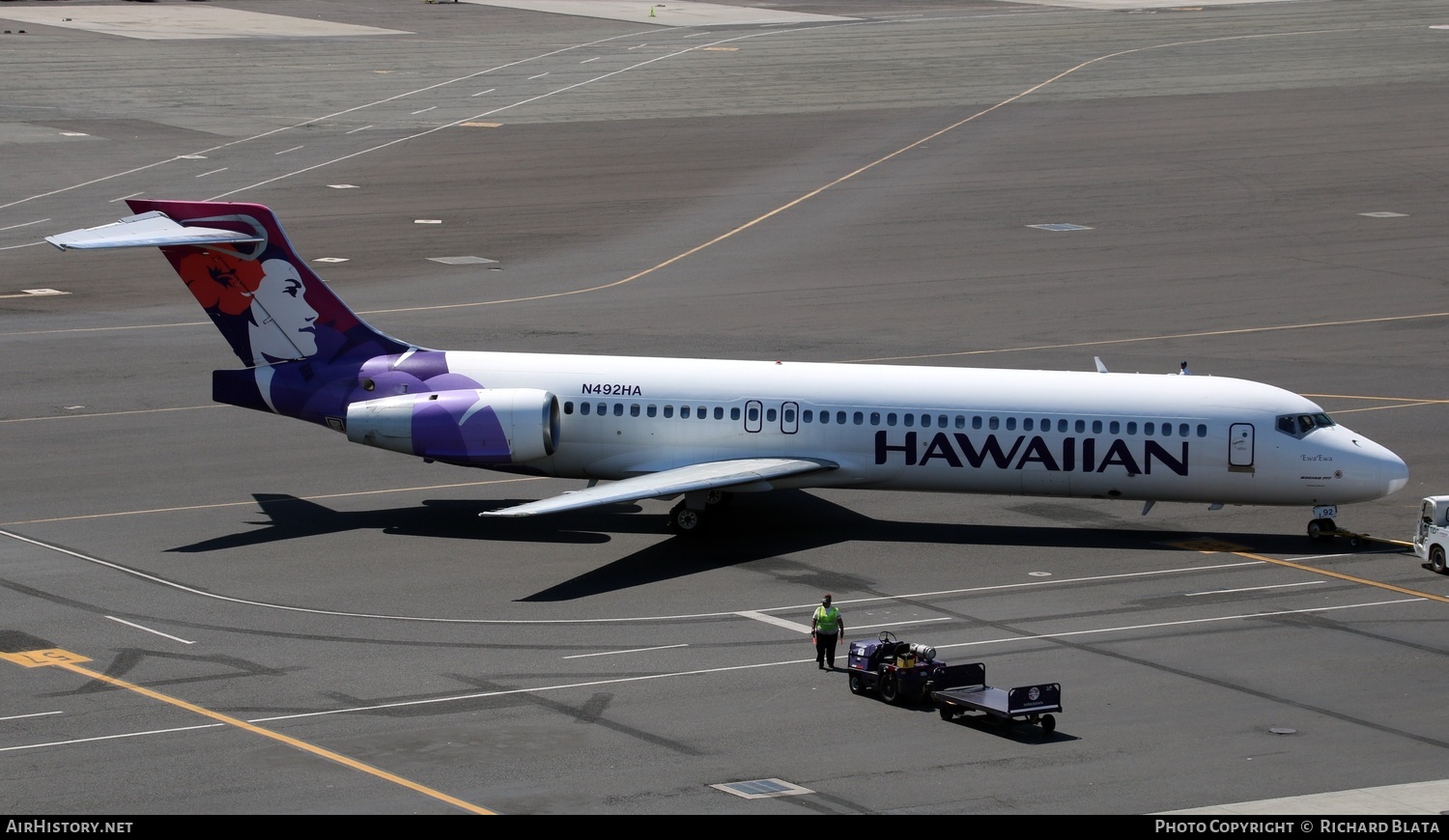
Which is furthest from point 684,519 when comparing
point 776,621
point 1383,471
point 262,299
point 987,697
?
point 1383,471

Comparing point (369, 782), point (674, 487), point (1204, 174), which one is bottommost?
point (369, 782)

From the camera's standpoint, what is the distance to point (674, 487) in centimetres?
4103

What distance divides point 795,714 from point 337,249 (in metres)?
Answer: 47.9

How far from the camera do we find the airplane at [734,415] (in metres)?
41.8

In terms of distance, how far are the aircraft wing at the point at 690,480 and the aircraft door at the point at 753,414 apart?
751mm

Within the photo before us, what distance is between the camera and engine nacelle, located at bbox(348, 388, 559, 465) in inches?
1678

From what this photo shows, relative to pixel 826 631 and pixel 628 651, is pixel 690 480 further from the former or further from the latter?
pixel 826 631

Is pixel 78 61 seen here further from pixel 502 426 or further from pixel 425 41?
pixel 502 426

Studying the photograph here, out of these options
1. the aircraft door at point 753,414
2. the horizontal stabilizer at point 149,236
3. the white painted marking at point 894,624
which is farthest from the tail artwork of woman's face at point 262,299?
the white painted marking at point 894,624

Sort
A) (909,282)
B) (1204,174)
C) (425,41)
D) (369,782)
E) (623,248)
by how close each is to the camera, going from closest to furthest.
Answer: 1. (369,782)
2. (909,282)
3. (623,248)
4. (1204,174)
5. (425,41)

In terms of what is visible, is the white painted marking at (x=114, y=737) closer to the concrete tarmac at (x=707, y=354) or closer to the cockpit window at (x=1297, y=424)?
the concrete tarmac at (x=707, y=354)

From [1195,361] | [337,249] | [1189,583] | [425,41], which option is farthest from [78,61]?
[1189,583]

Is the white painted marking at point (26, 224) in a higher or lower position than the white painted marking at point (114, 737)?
higher

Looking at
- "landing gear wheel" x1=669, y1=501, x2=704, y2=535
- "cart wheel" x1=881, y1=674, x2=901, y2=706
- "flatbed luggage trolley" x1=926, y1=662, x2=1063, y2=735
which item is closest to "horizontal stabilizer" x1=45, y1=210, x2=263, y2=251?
"landing gear wheel" x1=669, y1=501, x2=704, y2=535
